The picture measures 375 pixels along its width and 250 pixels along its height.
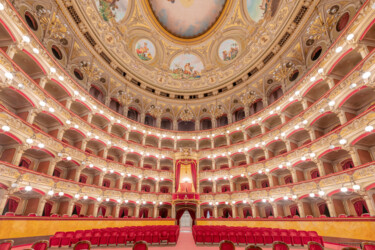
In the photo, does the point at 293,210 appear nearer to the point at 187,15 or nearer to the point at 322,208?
the point at 322,208

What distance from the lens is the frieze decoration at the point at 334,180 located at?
1310 centimetres

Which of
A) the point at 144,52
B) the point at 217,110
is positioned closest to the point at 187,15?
the point at 144,52

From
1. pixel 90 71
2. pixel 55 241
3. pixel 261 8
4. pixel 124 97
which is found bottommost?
pixel 55 241

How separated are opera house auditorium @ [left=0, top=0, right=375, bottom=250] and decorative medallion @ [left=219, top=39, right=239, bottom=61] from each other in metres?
0.15

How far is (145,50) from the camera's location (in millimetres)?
28000

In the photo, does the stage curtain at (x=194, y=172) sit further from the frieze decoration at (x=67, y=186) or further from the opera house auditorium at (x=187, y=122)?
the frieze decoration at (x=67, y=186)

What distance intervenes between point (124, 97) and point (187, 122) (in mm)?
10949

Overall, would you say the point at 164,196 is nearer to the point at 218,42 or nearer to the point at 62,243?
the point at 62,243

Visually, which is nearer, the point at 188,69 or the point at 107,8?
the point at 107,8

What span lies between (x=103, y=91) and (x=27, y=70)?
1009 cm

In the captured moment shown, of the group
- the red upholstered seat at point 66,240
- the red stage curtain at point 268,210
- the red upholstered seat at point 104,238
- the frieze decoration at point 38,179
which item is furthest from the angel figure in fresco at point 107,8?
the red stage curtain at point 268,210

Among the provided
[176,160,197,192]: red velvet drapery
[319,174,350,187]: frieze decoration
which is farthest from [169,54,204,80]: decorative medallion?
[319,174,350,187]: frieze decoration

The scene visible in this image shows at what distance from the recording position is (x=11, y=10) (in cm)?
1236

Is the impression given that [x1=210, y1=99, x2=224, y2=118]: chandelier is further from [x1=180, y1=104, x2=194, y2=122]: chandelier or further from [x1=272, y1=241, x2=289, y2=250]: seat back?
[x1=272, y1=241, x2=289, y2=250]: seat back
